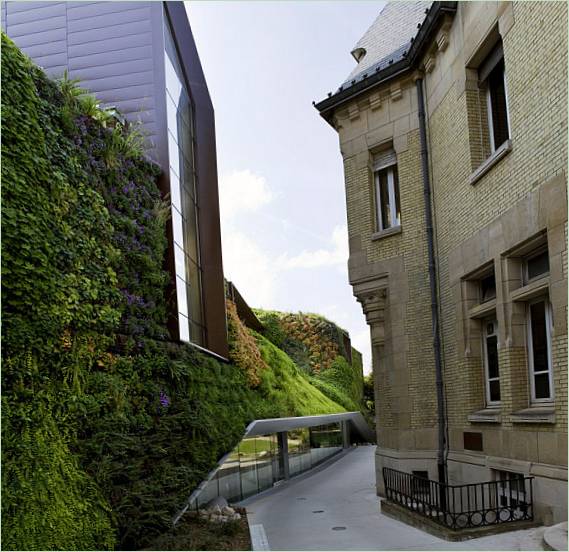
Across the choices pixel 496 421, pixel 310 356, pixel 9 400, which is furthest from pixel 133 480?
pixel 310 356

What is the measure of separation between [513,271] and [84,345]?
7.05 meters

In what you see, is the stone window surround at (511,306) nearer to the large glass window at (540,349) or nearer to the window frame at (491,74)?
the large glass window at (540,349)

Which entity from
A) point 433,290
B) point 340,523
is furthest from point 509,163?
point 340,523

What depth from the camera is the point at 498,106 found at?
12883 millimetres

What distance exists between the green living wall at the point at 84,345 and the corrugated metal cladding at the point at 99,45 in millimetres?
3091

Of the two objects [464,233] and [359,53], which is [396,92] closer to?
[359,53]

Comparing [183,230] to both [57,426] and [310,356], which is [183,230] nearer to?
[57,426]

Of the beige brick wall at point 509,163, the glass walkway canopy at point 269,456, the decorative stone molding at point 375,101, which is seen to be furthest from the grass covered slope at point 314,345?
the beige brick wall at point 509,163

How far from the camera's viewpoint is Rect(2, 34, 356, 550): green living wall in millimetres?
8414

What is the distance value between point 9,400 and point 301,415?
1685cm

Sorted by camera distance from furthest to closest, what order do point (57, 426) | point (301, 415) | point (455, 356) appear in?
point (301, 415), point (455, 356), point (57, 426)

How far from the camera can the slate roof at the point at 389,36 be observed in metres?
17.2

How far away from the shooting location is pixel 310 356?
40.1 metres

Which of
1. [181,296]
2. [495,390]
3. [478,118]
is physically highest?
[478,118]
